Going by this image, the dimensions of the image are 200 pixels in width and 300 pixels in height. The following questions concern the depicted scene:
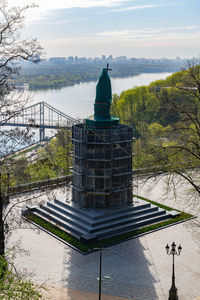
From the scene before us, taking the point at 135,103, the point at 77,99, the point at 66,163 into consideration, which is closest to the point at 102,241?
the point at 66,163

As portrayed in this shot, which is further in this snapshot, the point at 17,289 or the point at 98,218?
the point at 98,218

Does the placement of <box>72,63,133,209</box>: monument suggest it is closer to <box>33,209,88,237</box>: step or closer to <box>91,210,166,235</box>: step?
<box>91,210,166,235</box>: step

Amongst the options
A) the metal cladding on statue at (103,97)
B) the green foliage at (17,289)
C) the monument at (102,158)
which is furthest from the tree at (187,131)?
the green foliage at (17,289)

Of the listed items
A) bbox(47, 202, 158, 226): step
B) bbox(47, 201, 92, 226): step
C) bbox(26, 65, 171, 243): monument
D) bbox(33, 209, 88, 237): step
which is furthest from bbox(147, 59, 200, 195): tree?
bbox(33, 209, 88, 237): step

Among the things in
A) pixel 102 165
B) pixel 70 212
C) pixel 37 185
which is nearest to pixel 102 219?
pixel 70 212

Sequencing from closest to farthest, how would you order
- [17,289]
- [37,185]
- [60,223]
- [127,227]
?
[17,289]
[127,227]
[60,223]
[37,185]

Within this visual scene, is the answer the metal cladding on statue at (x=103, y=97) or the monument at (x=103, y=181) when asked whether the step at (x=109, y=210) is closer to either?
the monument at (x=103, y=181)

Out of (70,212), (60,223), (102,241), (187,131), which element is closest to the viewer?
(102,241)

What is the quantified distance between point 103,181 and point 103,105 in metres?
4.69

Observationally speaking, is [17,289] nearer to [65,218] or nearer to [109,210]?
[65,218]

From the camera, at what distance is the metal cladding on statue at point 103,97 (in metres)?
24.1

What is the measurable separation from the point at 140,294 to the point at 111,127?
1067 centimetres

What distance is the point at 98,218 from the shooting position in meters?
23.1

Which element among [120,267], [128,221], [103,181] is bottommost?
[120,267]
